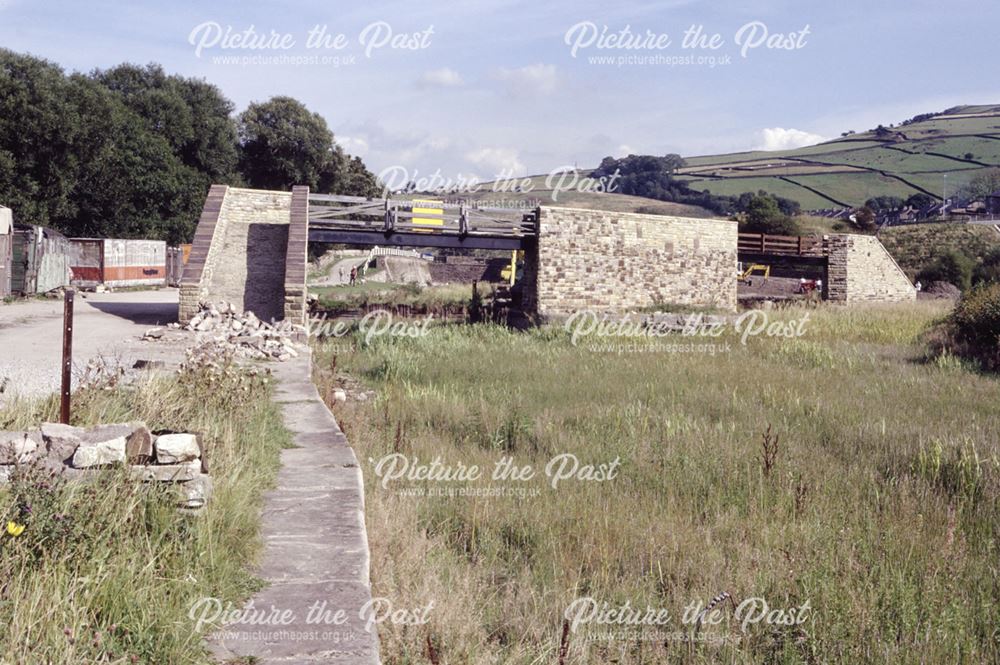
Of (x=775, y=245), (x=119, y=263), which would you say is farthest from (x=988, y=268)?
(x=119, y=263)

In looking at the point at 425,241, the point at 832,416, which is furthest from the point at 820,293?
the point at 832,416

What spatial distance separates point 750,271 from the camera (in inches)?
1716

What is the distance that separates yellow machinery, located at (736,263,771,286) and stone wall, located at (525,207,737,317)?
1315cm

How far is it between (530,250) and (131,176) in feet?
81.2

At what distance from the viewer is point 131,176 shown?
40.8 m

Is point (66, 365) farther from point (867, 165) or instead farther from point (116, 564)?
point (867, 165)

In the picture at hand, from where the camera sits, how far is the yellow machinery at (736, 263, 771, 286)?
4191 cm

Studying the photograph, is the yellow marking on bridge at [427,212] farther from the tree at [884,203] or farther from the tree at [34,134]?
the tree at [884,203]

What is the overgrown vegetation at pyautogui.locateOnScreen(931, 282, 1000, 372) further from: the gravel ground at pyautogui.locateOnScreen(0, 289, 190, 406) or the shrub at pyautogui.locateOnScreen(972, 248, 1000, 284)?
the shrub at pyautogui.locateOnScreen(972, 248, 1000, 284)

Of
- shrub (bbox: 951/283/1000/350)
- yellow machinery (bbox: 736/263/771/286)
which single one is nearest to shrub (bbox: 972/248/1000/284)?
yellow machinery (bbox: 736/263/771/286)

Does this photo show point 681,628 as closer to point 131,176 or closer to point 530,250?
point 530,250

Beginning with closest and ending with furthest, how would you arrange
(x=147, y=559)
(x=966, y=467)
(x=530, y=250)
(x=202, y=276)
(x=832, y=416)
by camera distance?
1. (x=147, y=559)
2. (x=966, y=467)
3. (x=832, y=416)
4. (x=202, y=276)
5. (x=530, y=250)


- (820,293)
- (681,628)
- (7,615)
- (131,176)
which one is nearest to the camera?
(7,615)

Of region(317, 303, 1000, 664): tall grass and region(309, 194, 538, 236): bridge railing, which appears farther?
region(309, 194, 538, 236): bridge railing
